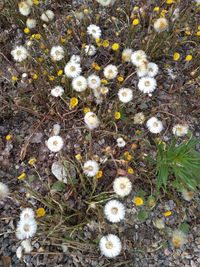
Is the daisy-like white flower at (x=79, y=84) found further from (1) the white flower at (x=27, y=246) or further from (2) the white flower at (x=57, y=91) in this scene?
(1) the white flower at (x=27, y=246)

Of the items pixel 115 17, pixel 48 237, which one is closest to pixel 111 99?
pixel 115 17

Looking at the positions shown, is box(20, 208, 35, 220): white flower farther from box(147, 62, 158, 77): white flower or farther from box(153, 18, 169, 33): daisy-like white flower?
box(153, 18, 169, 33): daisy-like white flower

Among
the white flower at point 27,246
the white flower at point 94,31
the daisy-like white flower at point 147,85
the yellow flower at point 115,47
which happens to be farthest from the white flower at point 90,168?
the white flower at point 94,31

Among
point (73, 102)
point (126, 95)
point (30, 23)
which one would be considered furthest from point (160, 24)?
point (30, 23)

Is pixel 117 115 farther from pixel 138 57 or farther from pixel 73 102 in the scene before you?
pixel 138 57

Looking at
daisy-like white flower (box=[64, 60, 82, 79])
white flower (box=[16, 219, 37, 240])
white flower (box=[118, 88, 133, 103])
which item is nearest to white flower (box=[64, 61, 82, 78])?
daisy-like white flower (box=[64, 60, 82, 79])

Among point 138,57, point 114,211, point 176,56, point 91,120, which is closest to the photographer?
point 114,211

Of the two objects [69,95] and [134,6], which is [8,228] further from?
[134,6]
